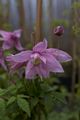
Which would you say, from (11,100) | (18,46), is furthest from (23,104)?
(18,46)

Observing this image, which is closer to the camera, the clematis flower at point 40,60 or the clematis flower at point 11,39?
the clematis flower at point 40,60

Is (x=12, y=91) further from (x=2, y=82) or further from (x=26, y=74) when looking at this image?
(x=2, y=82)

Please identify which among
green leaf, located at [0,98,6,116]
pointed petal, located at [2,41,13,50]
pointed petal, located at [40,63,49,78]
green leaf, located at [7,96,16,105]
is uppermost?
pointed petal, located at [2,41,13,50]

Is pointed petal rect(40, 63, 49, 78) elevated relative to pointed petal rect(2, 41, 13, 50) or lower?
lower

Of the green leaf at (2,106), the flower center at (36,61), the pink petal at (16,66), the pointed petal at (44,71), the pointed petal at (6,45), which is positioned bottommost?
the green leaf at (2,106)

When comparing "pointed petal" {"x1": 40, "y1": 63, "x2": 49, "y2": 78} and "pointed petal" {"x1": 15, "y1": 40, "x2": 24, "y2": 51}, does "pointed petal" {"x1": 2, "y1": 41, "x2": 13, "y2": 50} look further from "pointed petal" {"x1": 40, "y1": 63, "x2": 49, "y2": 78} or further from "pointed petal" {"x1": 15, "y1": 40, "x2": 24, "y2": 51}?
"pointed petal" {"x1": 40, "y1": 63, "x2": 49, "y2": 78}

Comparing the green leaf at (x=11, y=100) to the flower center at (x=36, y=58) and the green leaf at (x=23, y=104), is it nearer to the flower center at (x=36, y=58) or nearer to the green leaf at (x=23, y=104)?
the green leaf at (x=23, y=104)

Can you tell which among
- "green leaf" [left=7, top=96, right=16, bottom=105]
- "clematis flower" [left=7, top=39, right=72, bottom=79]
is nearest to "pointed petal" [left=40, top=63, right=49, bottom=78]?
"clematis flower" [left=7, top=39, right=72, bottom=79]

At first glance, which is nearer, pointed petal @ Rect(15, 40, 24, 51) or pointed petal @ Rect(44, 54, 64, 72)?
pointed petal @ Rect(44, 54, 64, 72)

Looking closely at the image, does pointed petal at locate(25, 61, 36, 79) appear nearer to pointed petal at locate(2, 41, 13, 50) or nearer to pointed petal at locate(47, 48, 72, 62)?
pointed petal at locate(47, 48, 72, 62)

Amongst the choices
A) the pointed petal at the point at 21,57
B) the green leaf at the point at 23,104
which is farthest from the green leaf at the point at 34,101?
the pointed petal at the point at 21,57
